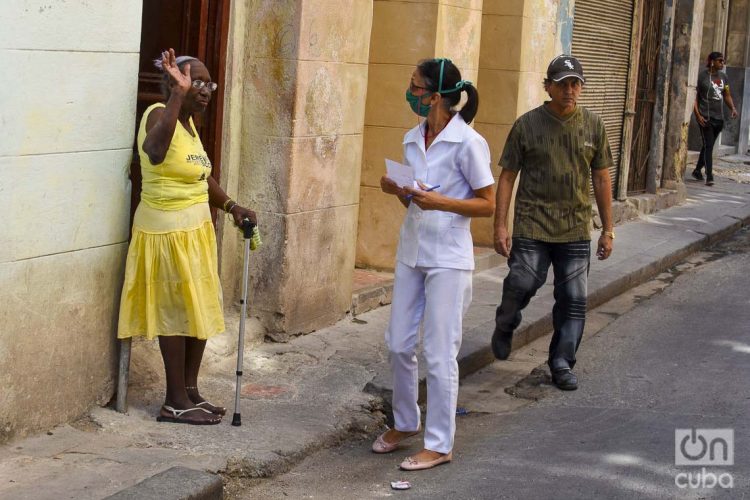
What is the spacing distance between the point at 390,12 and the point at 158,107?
4.11 metres

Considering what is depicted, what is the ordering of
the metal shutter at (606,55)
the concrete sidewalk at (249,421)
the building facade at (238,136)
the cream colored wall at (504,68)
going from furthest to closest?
the metal shutter at (606,55) → the cream colored wall at (504,68) → the building facade at (238,136) → the concrete sidewalk at (249,421)

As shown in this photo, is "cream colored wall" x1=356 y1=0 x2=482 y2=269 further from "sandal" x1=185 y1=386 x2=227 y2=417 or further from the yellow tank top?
the yellow tank top

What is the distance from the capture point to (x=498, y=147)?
37.3 feet

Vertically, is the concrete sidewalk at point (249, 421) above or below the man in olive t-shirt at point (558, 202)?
below

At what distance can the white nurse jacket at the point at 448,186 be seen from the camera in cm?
575

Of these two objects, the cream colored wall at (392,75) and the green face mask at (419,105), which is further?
the cream colored wall at (392,75)

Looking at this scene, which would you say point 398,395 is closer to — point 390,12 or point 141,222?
point 141,222

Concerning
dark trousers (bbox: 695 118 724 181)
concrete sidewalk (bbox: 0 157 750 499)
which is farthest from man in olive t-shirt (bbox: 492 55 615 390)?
dark trousers (bbox: 695 118 724 181)

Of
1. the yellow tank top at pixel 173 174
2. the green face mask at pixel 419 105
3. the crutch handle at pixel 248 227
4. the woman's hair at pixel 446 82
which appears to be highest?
the woman's hair at pixel 446 82

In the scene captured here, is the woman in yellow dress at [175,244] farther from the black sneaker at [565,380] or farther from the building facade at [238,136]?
the black sneaker at [565,380]

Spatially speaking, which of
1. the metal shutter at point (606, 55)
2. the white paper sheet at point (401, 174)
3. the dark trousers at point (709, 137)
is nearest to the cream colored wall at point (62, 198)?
the white paper sheet at point (401, 174)

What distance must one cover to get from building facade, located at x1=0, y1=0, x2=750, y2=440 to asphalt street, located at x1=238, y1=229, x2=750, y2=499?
1143 millimetres

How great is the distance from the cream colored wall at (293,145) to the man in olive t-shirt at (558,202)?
124cm

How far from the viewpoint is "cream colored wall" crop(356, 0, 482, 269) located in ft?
31.6
